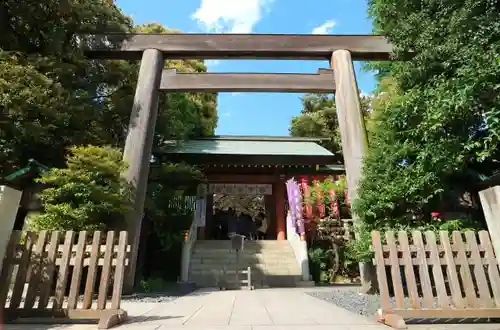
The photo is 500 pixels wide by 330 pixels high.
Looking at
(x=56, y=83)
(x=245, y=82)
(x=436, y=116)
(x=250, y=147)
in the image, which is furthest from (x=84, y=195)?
(x=250, y=147)

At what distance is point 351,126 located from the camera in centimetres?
700

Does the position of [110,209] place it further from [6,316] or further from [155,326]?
[155,326]

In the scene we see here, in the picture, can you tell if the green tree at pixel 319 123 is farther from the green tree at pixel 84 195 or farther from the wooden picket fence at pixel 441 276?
the wooden picket fence at pixel 441 276

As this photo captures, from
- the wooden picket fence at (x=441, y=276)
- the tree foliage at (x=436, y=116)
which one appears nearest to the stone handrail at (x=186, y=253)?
the tree foliage at (x=436, y=116)

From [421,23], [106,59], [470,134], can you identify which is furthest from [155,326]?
[106,59]

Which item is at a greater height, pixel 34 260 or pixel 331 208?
pixel 331 208

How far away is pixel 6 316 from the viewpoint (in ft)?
10.9

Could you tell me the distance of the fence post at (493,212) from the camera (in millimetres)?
3262

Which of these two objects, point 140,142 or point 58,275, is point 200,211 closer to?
point 140,142

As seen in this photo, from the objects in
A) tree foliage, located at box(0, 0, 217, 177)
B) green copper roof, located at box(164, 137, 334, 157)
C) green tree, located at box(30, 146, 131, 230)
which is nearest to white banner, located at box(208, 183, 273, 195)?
green copper roof, located at box(164, 137, 334, 157)

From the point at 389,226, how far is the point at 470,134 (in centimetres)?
200

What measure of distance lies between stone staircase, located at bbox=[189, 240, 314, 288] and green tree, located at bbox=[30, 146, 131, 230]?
4.35 meters

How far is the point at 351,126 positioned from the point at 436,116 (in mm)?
2348

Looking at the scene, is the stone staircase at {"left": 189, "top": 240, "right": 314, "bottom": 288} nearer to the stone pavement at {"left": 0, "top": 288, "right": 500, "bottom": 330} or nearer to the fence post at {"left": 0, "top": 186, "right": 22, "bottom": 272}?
the stone pavement at {"left": 0, "top": 288, "right": 500, "bottom": 330}
